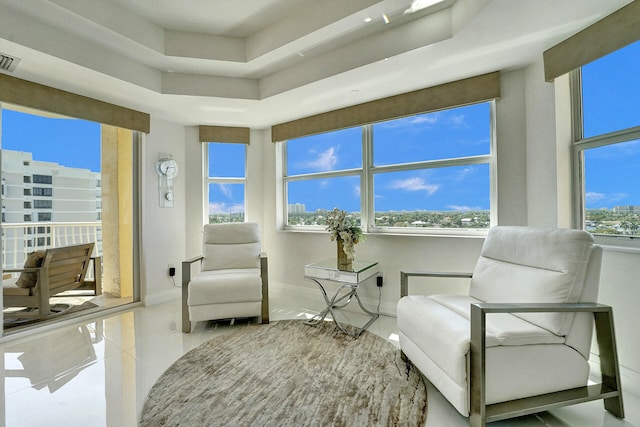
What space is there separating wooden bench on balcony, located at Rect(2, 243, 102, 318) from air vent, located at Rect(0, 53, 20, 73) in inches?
62.6

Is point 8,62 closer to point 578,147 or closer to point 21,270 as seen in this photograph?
point 21,270

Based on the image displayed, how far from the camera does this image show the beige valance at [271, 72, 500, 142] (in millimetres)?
2391

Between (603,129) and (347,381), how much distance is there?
7.81 ft

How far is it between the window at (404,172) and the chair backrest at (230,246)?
2.44 ft

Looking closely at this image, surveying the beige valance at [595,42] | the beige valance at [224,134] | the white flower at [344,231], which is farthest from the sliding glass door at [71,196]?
the beige valance at [595,42]

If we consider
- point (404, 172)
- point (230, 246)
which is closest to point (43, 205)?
point (230, 246)

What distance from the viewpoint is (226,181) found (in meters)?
3.87

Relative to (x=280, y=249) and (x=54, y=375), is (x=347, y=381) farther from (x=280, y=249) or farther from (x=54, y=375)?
(x=280, y=249)

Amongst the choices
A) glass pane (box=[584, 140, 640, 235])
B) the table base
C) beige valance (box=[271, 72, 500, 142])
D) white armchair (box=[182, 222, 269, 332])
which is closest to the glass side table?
the table base

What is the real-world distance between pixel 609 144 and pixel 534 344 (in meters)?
1.46

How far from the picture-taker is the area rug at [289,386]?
4.77 feet

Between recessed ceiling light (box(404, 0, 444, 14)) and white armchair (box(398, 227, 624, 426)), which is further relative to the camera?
recessed ceiling light (box(404, 0, 444, 14))

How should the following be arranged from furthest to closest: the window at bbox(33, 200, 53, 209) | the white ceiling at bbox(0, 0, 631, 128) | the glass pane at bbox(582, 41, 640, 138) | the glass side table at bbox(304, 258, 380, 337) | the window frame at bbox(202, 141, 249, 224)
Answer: the window frame at bbox(202, 141, 249, 224), the window at bbox(33, 200, 53, 209), the glass side table at bbox(304, 258, 380, 337), the white ceiling at bbox(0, 0, 631, 128), the glass pane at bbox(582, 41, 640, 138)

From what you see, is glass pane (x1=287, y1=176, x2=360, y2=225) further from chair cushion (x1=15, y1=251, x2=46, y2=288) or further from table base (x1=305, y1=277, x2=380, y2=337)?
chair cushion (x1=15, y1=251, x2=46, y2=288)
